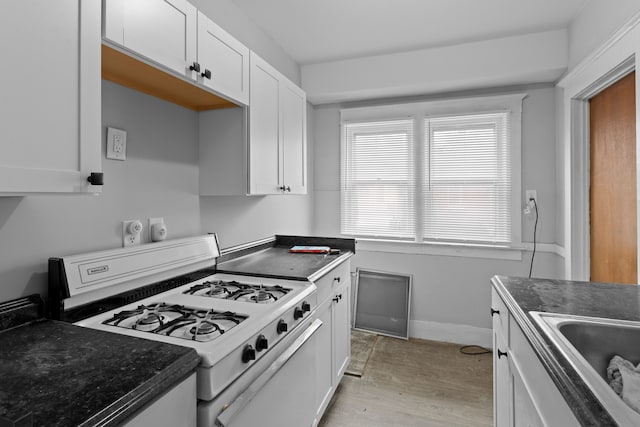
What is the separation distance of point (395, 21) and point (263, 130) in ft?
4.52

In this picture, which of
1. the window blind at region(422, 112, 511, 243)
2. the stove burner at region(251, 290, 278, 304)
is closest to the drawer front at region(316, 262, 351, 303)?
the stove burner at region(251, 290, 278, 304)

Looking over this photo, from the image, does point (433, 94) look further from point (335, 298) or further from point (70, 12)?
point (70, 12)

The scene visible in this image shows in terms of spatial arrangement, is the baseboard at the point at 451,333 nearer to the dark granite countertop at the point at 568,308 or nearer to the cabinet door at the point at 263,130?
the dark granite countertop at the point at 568,308

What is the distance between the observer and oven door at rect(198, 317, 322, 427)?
40.8 inches

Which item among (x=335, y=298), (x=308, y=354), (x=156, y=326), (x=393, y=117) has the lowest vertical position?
(x=308, y=354)

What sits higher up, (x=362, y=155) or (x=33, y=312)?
(x=362, y=155)

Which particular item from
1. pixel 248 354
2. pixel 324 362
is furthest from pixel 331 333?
pixel 248 354

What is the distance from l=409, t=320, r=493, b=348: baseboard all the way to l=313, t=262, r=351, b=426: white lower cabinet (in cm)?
110

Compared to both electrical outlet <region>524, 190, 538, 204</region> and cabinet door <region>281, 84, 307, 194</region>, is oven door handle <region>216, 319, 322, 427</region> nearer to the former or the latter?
cabinet door <region>281, 84, 307, 194</region>

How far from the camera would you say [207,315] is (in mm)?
1303

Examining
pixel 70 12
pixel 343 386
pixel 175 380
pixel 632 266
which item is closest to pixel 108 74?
pixel 70 12

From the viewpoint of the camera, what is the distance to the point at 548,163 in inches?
116

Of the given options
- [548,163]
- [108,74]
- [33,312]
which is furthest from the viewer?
[548,163]

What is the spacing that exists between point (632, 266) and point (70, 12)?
2799mm
